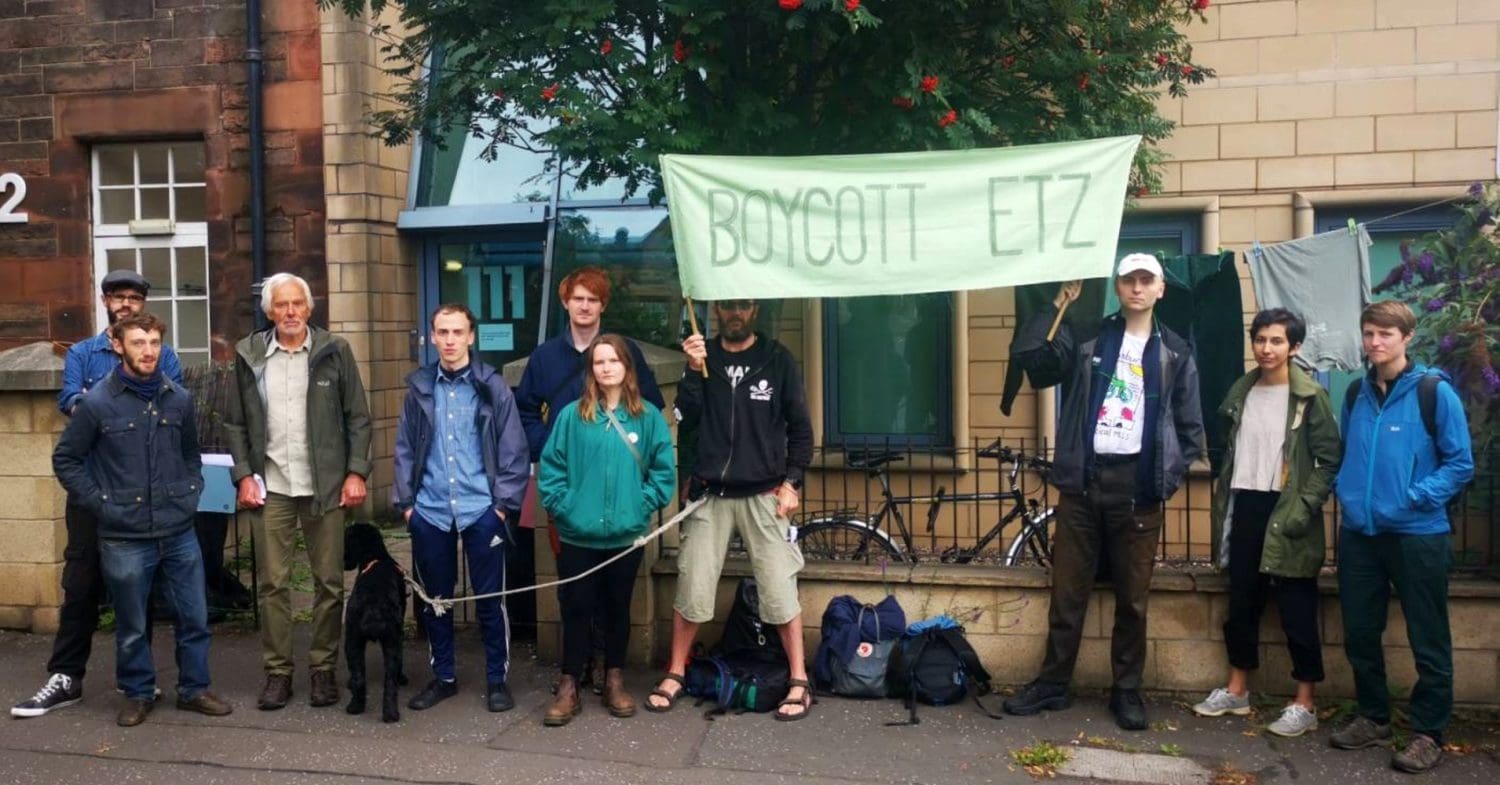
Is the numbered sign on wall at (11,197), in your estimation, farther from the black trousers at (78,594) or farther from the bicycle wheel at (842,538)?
the bicycle wheel at (842,538)

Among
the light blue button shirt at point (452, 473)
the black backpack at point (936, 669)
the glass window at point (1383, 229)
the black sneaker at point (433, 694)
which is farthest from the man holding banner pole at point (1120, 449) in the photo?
the glass window at point (1383, 229)

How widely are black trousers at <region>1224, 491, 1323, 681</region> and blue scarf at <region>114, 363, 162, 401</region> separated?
4.92 meters

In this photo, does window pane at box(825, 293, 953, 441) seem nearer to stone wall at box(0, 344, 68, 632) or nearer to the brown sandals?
the brown sandals

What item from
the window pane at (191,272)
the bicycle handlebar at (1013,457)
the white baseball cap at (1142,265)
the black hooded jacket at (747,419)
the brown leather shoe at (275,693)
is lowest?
the brown leather shoe at (275,693)

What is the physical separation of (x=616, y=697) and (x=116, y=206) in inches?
338

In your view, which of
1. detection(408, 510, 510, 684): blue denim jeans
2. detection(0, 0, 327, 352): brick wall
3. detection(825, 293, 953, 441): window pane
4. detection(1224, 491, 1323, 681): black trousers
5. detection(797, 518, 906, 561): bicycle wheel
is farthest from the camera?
detection(0, 0, 327, 352): brick wall

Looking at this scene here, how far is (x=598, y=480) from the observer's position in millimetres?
5781

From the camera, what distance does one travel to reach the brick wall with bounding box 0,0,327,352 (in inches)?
447

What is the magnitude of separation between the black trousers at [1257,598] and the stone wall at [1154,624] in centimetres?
17

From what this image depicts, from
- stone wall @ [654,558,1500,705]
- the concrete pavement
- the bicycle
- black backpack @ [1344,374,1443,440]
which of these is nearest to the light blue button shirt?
the concrete pavement

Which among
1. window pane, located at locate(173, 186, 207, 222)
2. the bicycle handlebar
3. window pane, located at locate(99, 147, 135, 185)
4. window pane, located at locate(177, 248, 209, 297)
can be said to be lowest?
the bicycle handlebar

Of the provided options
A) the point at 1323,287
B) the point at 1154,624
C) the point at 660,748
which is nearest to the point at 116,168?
the point at 660,748

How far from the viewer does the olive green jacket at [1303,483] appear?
5605 mm

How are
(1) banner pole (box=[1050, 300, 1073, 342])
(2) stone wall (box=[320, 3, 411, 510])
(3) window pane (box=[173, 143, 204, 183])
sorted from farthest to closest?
(3) window pane (box=[173, 143, 204, 183])
(2) stone wall (box=[320, 3, 411, 510])
(1) banner pole (box=[1050, 300, 1073, 342])
